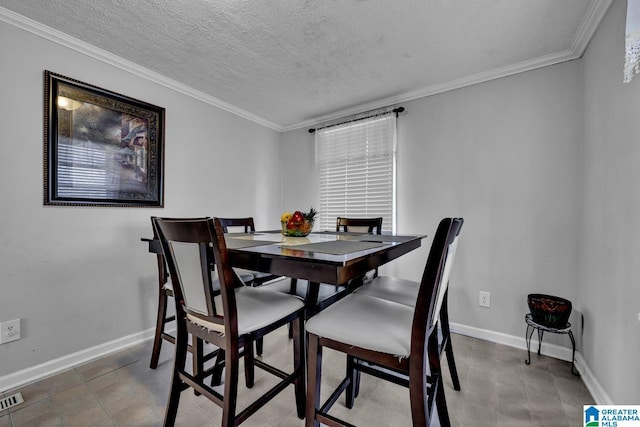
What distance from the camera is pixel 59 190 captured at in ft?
6.06

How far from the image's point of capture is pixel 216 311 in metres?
1.11

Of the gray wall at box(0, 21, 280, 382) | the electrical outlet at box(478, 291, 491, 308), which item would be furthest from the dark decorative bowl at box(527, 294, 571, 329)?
the gray wall at box(0, 21, 280, 382)

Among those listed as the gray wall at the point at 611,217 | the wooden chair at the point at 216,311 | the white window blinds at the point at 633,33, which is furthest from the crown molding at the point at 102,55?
the gray wall at the point at 611,217

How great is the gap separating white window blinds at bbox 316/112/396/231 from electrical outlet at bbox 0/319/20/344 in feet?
8.61

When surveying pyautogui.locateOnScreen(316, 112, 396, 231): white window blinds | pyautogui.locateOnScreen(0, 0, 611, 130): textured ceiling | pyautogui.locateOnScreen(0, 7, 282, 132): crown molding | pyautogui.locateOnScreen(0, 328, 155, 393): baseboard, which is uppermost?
pyautogui.locateOnScreen(0, 0, 611, 130): textured ceiling

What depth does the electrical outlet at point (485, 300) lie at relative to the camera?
2294mm

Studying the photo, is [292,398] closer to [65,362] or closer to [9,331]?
[65,362]

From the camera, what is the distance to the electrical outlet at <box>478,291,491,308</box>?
7.53 feet

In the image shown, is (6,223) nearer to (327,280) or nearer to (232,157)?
(232,157)

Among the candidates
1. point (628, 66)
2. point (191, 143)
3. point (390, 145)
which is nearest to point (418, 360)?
point (628, 66)

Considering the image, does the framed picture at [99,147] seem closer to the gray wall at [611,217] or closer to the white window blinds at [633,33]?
the white window blinds at [633,33]

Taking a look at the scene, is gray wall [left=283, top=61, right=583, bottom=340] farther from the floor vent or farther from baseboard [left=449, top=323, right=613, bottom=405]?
the floor vent

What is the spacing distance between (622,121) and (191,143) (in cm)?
314

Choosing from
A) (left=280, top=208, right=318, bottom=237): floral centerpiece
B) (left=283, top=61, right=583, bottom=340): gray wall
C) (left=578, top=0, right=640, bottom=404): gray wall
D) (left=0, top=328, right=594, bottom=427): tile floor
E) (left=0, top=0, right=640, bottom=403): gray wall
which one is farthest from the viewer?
(left=283, top=61, right=583, bottom=340): gray wall
